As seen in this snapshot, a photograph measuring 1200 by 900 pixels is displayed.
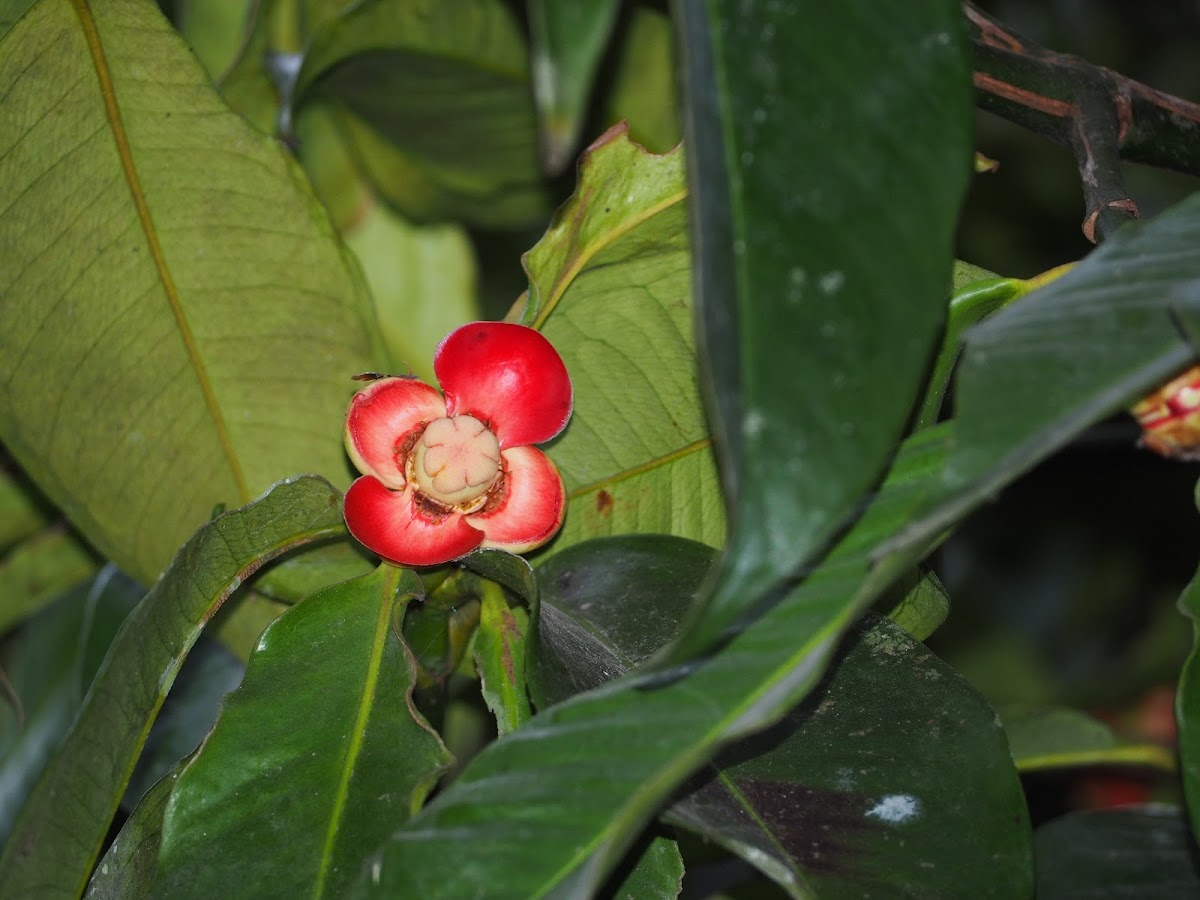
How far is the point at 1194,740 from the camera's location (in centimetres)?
59

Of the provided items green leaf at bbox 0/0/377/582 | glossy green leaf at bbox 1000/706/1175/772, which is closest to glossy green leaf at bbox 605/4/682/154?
green leaf at bbox 0/0/377/582

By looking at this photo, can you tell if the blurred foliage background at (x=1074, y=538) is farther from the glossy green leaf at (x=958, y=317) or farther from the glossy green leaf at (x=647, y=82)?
the glossy green leaf at (x=958, y=317)

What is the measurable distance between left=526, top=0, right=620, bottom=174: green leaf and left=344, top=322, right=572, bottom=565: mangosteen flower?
210 millimetres

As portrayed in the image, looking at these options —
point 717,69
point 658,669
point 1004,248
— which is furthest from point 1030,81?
point 1004,248

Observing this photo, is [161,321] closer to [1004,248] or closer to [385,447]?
[385,447]

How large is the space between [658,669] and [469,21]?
2.96 ft

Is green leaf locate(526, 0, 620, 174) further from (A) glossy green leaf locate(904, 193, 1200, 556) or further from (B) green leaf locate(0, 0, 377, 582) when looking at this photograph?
(B) green leaf locate(0, 0, 377, 582)

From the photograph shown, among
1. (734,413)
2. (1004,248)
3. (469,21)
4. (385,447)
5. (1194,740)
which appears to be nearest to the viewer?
(734,413)

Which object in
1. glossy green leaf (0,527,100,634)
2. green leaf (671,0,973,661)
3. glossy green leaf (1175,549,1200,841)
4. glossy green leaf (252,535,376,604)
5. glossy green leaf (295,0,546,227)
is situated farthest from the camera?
glossy green leaf (0,527,100,634)

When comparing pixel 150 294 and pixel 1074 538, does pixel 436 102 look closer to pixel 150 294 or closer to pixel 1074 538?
pixel 150 294

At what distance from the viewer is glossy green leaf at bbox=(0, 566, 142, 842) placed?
1.01 meters

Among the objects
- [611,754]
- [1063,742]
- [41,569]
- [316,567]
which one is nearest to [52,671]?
[41,569]

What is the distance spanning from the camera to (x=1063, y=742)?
117 cm

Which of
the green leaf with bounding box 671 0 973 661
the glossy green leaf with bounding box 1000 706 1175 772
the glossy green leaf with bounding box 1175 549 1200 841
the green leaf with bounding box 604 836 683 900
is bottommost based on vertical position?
the glossy green leaf with bounding box 1000 706 1175 772
